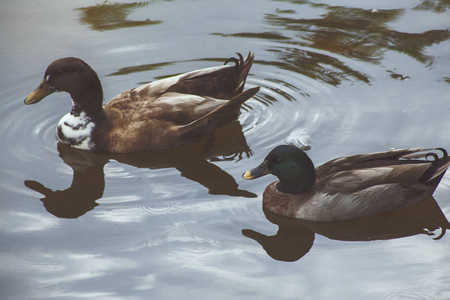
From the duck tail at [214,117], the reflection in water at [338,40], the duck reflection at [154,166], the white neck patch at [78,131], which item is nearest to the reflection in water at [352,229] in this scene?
the duck reflection at [154,166]

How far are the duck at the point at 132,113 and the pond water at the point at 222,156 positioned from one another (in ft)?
0.53

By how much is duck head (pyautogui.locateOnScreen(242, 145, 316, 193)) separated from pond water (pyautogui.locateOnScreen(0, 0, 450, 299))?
312mm

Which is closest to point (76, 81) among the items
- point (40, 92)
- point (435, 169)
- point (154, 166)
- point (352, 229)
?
point (40, 92)

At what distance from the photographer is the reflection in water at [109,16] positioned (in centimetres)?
960

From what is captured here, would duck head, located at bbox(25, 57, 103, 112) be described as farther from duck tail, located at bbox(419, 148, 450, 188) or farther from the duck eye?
duck tail, located at bbox(419, 148, 450, 188)

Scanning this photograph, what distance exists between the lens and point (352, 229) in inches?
236

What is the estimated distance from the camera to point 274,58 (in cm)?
888

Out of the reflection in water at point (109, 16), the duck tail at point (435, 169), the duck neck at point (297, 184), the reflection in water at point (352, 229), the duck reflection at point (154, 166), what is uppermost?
the reflection in water at point (109, 16)

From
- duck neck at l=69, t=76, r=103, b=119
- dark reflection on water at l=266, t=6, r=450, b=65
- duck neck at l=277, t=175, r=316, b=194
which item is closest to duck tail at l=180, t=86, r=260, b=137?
duck neck at l=69, t=76, r=103, b=119

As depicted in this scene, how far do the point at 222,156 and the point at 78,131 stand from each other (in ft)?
4.84

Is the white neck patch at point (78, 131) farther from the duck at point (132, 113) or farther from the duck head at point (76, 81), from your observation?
the duck head at point (76, 81)

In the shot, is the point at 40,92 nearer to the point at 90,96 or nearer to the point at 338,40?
the point at 90,96

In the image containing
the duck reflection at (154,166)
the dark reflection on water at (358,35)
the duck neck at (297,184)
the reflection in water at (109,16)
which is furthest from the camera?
the reflection in water at (109,16)

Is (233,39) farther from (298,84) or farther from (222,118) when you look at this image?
(222,118)
